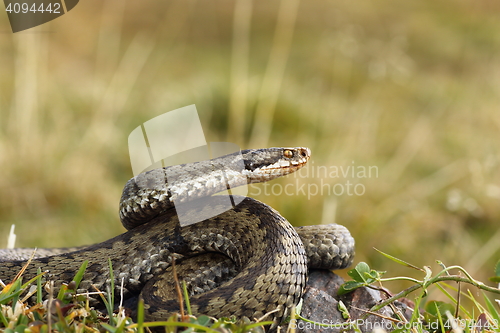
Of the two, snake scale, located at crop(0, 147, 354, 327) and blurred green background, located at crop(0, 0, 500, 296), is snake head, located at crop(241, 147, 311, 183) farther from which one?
blurred green background, located at crop(0, 0, 500, 296)

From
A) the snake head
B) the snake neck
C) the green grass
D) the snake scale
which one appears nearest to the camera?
the green grass

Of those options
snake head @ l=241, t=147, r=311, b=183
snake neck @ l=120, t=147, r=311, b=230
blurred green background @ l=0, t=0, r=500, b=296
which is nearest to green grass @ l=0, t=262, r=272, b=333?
snake neck @ l=120, t=147, r=311, b=230

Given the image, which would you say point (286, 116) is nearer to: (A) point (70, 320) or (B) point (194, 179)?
(B) point (194, 179)

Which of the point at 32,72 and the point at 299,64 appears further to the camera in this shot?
the point at 299,64

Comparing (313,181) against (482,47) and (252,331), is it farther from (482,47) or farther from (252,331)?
(482,47)

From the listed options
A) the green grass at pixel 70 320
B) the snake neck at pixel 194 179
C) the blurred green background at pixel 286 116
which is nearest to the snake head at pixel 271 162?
the snake neck at pixel 194 179

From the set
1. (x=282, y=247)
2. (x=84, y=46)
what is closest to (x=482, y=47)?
(x=84, y=46)
